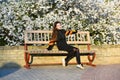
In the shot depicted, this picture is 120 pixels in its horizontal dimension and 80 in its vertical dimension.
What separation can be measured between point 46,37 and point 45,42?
45 centimetres

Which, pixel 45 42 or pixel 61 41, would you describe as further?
pixel 45 42

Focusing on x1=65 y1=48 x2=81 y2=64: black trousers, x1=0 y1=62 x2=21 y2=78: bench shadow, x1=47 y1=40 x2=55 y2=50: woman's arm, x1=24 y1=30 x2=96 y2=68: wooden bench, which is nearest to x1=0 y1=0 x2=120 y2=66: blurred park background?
x1=0 y1=62 x2=21 y2=78: bench shadow

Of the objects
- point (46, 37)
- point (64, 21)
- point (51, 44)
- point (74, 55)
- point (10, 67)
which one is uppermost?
point (64, 21)

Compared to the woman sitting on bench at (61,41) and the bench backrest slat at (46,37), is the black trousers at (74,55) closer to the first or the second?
the woman sitting on bench at (61,41)

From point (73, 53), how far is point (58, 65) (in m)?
0.84

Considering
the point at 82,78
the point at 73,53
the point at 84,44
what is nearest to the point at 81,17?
the point at 84,44

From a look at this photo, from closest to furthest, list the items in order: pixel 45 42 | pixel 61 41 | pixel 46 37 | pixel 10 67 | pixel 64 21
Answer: pixel 61 41 → pixel 10 67 → pixel 45 42 → pixel 46 37 → pixel 64 21

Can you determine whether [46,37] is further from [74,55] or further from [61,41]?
[74,55]

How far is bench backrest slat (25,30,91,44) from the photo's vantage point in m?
11.3

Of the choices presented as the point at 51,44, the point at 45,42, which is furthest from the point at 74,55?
the point at 45,42

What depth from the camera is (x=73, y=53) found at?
11094mm

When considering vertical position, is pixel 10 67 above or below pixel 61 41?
below

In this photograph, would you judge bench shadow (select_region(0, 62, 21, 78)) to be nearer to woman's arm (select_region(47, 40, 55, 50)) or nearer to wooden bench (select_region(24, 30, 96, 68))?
wooden bench (select_region(24, 30, 96, 68))

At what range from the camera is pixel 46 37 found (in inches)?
467
